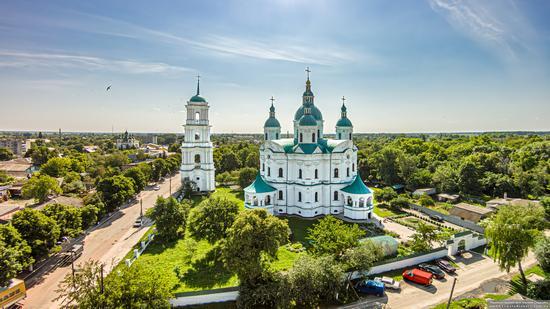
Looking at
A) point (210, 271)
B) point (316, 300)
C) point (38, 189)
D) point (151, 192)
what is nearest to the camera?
point (316, 300)

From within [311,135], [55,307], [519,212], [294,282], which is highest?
[311,135]

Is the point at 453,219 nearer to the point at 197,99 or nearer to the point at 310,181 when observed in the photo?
the point at 310,181

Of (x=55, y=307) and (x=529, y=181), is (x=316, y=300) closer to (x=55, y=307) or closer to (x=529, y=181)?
(x=55, y=307)

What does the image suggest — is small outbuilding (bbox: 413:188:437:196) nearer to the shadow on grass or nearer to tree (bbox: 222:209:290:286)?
the shadow on grass

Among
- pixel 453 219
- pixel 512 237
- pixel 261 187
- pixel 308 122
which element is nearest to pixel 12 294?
pixel 261 187

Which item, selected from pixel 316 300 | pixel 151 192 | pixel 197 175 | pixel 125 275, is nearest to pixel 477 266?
pixel 316 300

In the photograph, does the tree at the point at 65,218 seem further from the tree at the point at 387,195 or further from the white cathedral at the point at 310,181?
the tree at the point at 387,195

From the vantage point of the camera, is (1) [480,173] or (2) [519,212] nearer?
(2) [519,212]
